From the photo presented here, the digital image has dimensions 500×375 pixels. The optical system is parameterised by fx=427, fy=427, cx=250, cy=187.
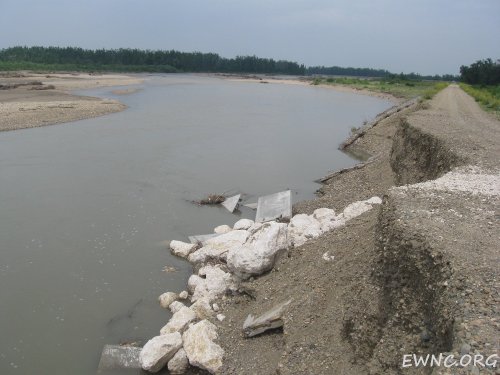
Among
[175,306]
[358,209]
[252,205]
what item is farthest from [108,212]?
[358,209]

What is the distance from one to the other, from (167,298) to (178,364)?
2421 millimetres

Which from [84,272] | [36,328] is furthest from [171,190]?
[36,328]

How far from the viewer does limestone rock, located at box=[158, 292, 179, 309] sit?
9.47 m

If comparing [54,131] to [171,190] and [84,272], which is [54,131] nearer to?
[171,190]

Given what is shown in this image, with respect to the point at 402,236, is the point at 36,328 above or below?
below

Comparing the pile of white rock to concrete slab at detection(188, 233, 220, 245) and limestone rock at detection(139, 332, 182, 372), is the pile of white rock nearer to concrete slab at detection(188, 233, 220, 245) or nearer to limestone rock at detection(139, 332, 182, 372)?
limestone rock at detection(139, 332, 182, 372)

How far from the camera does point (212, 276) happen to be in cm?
953

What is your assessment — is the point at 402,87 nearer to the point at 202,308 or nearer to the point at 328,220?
the point at 328,220

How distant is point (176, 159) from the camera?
22.8m

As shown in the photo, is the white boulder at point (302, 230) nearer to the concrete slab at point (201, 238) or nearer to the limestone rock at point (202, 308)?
the limestone rock at point (202, 308)

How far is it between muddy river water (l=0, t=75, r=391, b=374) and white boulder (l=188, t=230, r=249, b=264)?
639mm

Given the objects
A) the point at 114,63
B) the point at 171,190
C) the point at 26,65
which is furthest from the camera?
the point at 114,63

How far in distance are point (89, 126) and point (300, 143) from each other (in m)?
15.4

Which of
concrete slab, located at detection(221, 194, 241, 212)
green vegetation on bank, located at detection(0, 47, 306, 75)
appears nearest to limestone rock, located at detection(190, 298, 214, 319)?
concrete slab, located at detection(221, 194, 241, 212)
